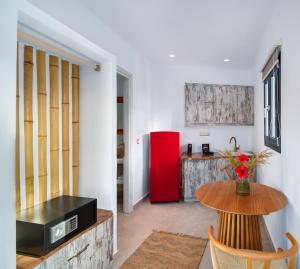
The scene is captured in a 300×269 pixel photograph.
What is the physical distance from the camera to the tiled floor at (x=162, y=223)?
2615 millimetres

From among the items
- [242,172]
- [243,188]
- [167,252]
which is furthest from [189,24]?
[167,252]

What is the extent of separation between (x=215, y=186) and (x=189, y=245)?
0.86 meters

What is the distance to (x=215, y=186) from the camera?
231 centimetres

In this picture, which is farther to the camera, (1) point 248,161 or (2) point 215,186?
(2) point 215,186

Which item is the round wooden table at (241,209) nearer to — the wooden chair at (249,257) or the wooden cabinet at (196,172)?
the wooden chair at (249,257)

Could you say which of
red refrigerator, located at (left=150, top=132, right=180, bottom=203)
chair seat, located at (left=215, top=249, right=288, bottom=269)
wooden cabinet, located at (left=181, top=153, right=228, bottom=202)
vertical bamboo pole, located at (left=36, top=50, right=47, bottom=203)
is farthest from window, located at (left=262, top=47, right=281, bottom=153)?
vertical bamboo pole, located at (left=36, top=50, right=47, bottom=203)

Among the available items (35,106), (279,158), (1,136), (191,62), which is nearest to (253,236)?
(279,158)

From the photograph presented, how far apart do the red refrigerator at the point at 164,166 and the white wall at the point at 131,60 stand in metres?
0.23

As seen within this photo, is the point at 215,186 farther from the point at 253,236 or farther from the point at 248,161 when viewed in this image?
the point at 253,236

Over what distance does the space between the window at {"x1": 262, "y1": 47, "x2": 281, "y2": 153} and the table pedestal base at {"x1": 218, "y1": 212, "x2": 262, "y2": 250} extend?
29.8 inches

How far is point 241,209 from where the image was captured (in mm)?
1693

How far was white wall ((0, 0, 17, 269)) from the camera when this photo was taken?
3.92ft

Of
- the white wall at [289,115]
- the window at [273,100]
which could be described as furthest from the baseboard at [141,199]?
the window at [273,100]

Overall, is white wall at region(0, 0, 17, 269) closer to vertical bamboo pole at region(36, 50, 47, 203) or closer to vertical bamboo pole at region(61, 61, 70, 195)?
vertical bamboo pole at region(36, 50, 47, 203)
